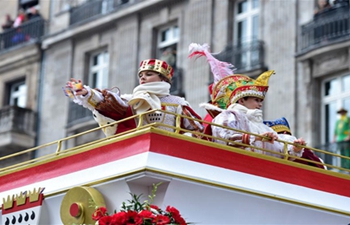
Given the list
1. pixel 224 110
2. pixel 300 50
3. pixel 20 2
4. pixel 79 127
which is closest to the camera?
pixel 224 110

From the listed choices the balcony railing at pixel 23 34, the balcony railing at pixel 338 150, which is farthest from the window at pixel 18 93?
the balcony railing at pixel 338 150

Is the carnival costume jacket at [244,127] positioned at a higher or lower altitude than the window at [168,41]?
lower

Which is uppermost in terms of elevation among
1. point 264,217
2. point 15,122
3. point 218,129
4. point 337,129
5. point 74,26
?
point 74,26

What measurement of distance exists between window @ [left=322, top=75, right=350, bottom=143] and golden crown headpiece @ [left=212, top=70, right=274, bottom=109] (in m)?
13.0

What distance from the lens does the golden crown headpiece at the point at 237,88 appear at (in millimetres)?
14102

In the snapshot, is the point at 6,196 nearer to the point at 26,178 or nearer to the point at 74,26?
the point at 26,178

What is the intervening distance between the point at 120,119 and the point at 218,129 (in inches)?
50.2

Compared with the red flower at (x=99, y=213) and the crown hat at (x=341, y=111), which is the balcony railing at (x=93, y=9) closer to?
the crown hat at (x=341, y=111)

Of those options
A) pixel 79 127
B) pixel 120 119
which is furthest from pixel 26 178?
pixel 79 127

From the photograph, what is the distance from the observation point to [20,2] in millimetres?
38062

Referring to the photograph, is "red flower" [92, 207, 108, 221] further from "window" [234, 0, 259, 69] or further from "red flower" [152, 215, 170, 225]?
"window" [234, 0, 259, 69]

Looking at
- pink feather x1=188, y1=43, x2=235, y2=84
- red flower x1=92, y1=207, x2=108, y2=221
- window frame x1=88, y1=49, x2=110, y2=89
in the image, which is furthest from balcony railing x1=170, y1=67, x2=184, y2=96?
red flower x1=92, y1=207, x2=108, y2=221

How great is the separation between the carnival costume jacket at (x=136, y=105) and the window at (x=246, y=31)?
1551cm

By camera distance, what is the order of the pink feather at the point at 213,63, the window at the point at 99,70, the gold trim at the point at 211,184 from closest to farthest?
the gold trim at the point at 211,184
the pink feather at the point at 213,63
the window at the point at 99,70
